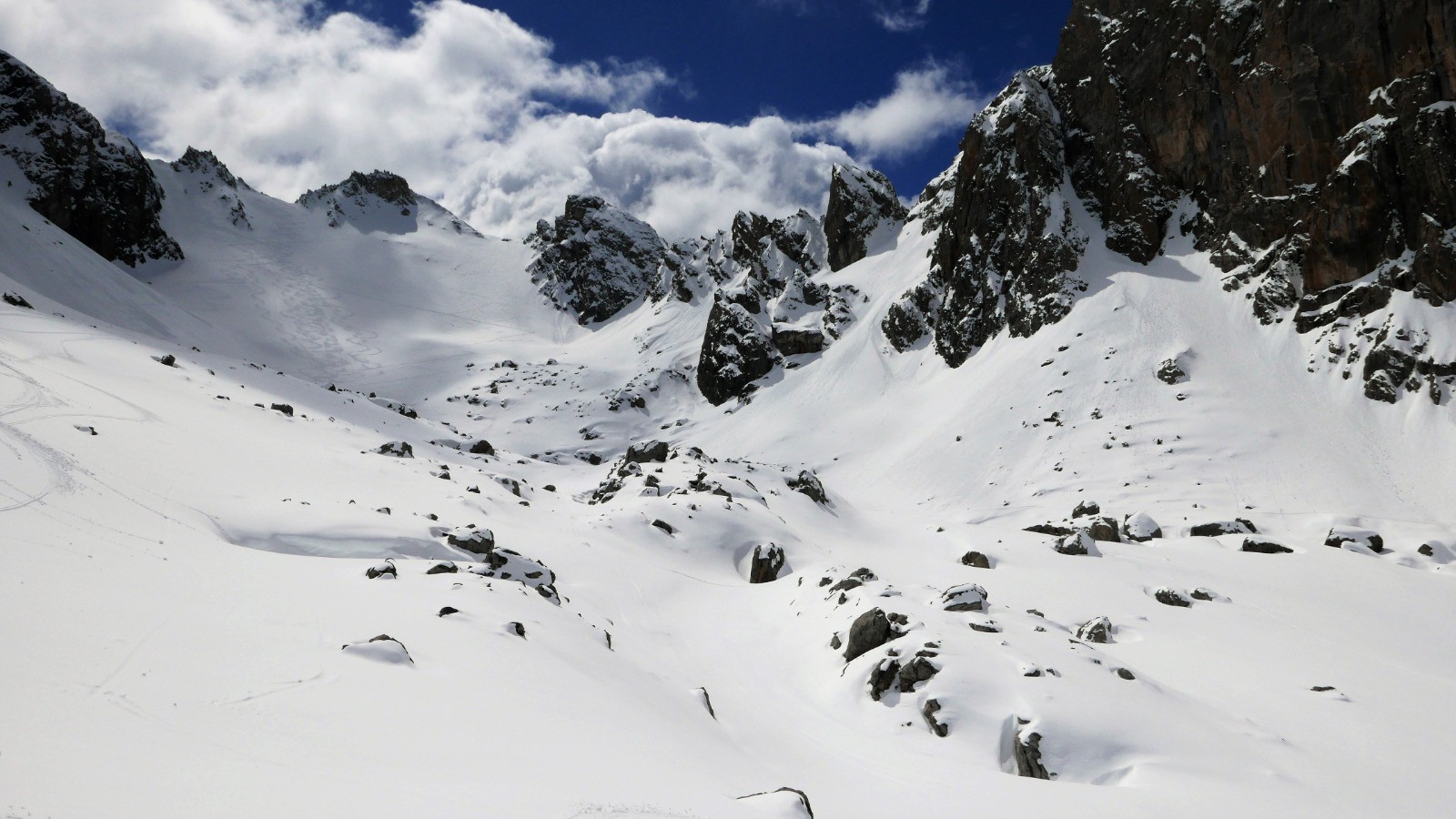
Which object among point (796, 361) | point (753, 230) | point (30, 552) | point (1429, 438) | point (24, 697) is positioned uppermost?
point (753, 230)

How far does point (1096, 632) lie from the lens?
1916 centimetres

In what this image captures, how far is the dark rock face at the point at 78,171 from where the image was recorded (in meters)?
78.5

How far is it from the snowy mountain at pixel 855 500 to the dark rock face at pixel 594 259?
1147 inches

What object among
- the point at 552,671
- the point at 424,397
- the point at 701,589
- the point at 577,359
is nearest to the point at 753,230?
the point at 577,359

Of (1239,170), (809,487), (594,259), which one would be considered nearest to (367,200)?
(594,259)

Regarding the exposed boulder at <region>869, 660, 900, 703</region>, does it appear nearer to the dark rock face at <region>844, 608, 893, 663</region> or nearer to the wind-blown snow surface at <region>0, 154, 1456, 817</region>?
the wind-blown snow surface at <region>0, 154, 1456, 817</region>

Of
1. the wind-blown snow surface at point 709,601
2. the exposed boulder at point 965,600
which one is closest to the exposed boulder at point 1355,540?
the wind-blown snow surface at point 709,601

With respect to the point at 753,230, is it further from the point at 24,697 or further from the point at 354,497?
the point at 24,697

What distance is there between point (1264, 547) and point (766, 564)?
20.8 m

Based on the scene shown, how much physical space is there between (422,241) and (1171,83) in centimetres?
12789

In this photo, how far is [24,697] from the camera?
563cm

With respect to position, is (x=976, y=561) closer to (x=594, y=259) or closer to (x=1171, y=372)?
(x=1171, y=372)

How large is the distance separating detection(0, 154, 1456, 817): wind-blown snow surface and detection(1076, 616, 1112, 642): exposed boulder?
0.45m

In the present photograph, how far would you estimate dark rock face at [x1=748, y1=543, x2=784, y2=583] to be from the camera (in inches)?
1056
